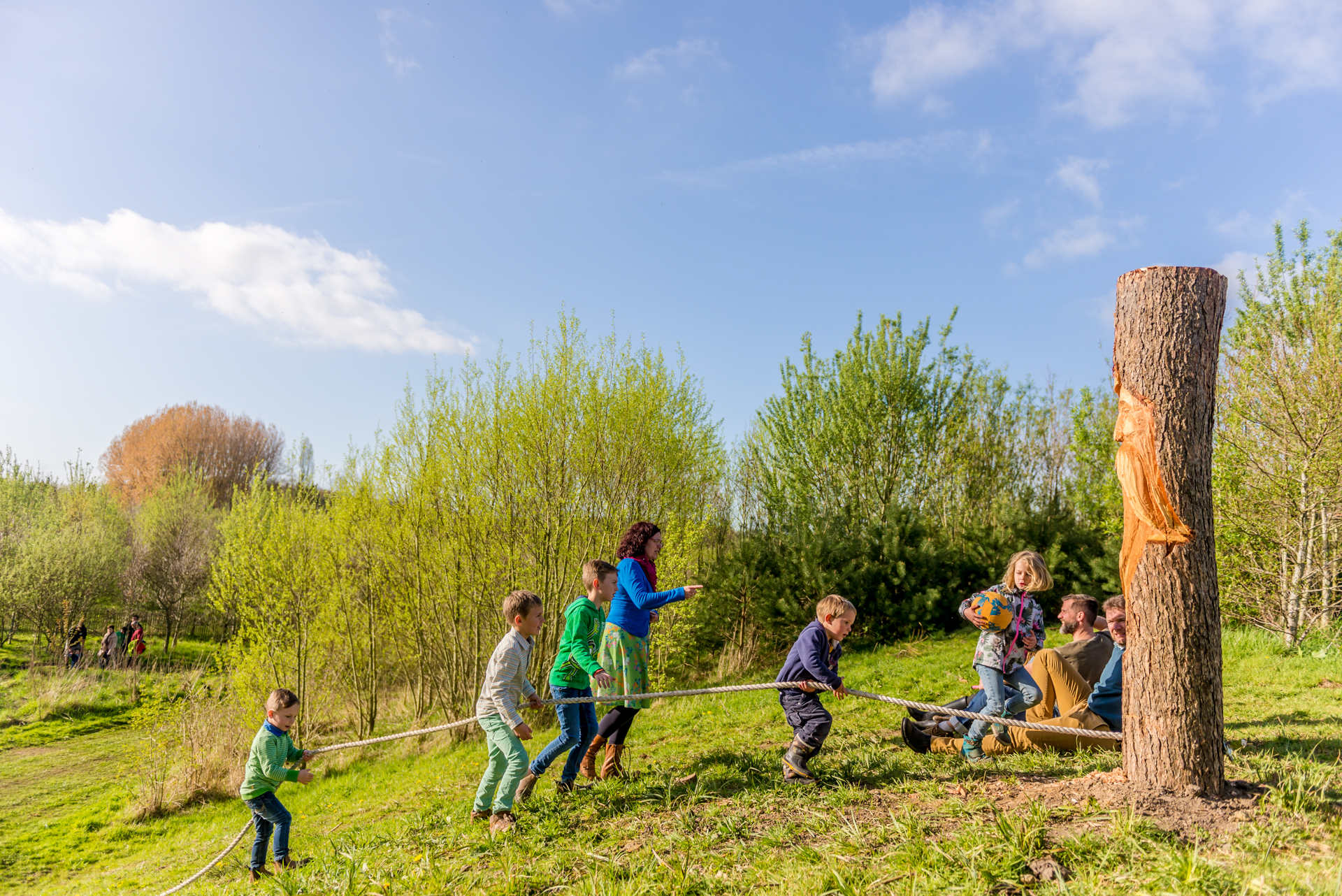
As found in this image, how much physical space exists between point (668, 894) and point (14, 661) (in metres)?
27.0

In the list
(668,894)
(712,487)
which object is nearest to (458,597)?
(712,487)

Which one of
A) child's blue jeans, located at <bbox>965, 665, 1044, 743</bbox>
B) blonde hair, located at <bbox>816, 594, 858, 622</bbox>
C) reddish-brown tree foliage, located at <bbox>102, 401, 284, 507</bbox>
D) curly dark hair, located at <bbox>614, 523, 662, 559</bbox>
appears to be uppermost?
reddish-brown tree foliage, located at <bbox>102, 401, 284, 507</bbox>

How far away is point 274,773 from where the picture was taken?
4.90 m

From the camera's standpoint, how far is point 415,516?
12.2m

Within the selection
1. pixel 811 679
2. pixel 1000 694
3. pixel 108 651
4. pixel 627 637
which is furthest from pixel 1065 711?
pixel 108 651

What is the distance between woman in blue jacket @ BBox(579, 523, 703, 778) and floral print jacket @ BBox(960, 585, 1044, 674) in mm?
1957

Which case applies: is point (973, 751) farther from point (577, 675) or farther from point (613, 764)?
point (577, 675)

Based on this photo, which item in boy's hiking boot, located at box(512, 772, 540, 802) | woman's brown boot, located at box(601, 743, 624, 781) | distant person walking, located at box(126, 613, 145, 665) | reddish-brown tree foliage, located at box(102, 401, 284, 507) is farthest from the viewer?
reddish-brown tree foliage, located at box(102, 401, 284, 507)

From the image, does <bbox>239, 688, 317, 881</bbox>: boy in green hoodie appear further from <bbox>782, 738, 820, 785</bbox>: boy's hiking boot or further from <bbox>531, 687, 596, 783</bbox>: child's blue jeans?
<bbox>782, 738, 820, 785</bbox>: boy's hiking boot

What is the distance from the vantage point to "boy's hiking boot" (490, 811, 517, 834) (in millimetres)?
4219

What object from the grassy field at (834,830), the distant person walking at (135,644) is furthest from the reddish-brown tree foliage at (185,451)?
the grassy field at (834,830)

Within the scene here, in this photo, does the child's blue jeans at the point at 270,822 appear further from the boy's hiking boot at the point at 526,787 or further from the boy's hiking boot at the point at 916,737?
the boy's hiking boot at the point at 916,737

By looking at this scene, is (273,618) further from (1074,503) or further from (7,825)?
(1074,503)

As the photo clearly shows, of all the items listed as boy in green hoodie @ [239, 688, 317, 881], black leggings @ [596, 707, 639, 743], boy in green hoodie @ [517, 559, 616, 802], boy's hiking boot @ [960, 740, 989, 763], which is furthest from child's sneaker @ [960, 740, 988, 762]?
boy in green hoodie @ [239, 688, 317, 881]
